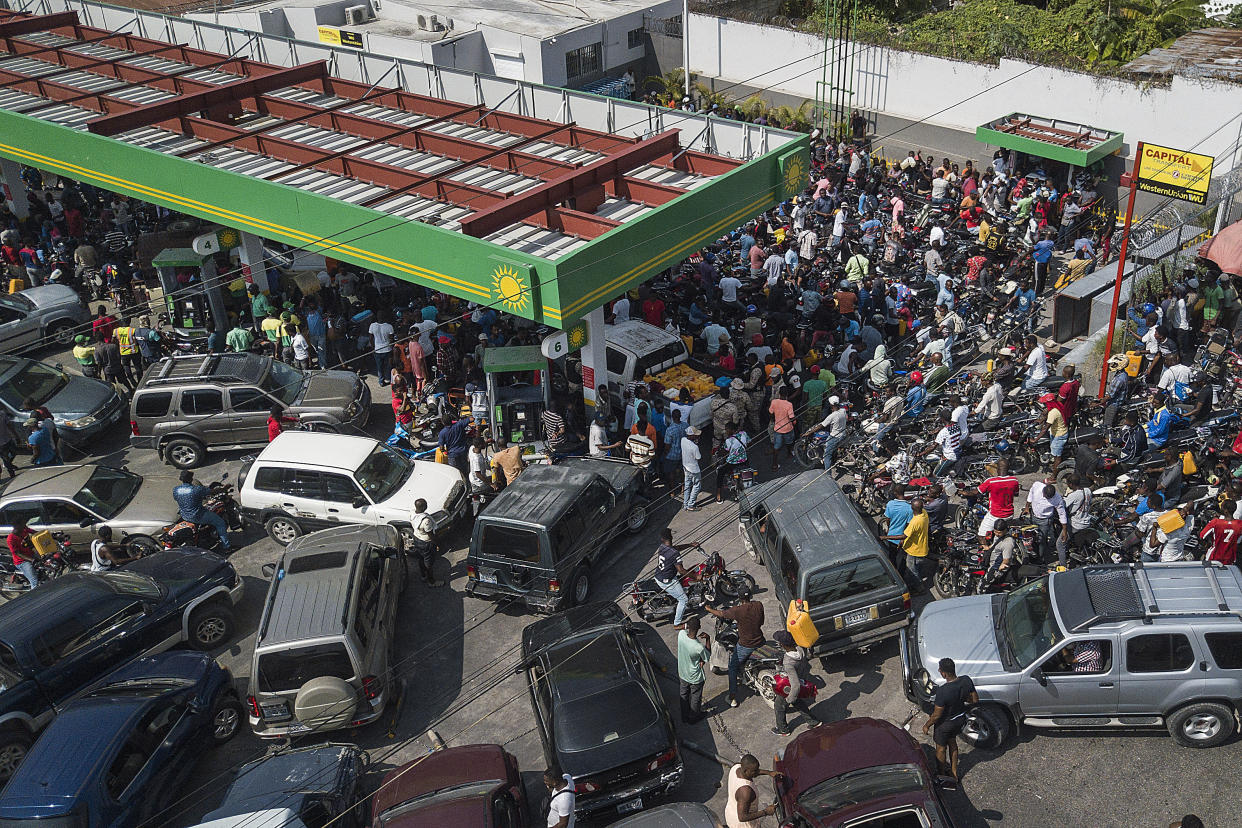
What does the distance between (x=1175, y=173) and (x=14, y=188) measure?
29.6 meters

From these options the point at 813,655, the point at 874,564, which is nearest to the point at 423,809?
the point at 813,655

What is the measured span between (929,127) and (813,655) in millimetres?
21130

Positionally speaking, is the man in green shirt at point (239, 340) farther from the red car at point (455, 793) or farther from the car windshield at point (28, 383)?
the red car at point (455, 793)

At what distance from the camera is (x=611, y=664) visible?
12430 millimetres

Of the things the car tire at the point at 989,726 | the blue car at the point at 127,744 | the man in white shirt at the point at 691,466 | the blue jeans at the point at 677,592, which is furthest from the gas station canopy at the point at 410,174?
the car tire at the point at 989,726

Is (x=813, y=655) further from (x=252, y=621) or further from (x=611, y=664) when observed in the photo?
(x=252, y=621)

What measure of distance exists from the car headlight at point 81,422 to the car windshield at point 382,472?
6.66 m

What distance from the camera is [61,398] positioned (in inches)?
796

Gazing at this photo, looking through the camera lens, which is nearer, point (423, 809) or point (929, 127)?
point (423, 809)

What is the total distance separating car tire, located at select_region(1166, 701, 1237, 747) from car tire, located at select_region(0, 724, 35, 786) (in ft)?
43.8

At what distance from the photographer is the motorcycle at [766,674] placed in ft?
40.9

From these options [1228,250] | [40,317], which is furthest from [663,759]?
[40,317]

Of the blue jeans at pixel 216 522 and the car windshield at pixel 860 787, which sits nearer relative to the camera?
the car windshield at pixel 860 787

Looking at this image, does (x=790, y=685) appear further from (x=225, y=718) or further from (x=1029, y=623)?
(x=225, y=718)
